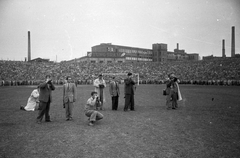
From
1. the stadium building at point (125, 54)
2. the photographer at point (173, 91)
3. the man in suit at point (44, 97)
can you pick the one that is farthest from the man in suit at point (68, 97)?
the stadium building at point (125, 54)

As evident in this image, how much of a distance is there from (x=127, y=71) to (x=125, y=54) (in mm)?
23590

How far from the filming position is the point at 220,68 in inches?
1986

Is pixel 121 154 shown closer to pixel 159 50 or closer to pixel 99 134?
pixel 99 134

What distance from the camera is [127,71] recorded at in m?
56.4

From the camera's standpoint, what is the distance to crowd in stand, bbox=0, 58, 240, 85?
47.0 metres

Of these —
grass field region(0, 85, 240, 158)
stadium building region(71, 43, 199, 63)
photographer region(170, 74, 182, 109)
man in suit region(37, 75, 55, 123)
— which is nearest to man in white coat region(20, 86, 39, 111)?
grass field region(0, 85, 240, 158)

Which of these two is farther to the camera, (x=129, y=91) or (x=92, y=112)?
(x=129, y=91)

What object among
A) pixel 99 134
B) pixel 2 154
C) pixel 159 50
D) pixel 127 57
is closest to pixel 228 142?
pixel 99 134

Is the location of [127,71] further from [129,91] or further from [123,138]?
[123,138]

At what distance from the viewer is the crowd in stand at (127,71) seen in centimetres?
4695

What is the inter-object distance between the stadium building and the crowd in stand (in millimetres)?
12144

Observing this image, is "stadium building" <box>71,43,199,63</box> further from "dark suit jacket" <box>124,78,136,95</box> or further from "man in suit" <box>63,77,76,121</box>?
"man in suit" <box>63,77,76,121</box>

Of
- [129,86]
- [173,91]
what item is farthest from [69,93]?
[173,91]

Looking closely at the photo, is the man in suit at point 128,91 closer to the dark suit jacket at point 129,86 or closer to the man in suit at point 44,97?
the dark suit jacket at point 129,86
